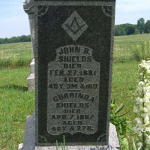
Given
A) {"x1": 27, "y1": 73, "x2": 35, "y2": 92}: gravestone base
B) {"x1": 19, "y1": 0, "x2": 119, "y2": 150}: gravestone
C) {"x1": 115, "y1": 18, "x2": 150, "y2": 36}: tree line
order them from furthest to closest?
{"x1": 115, "y1": 18, "x2": 150, "y2": 36}: tree line < {"x1": 27, "y1": 73, "x2": 35, "y2": 92}: gravestone base < {"x1": 19, "y1": 0, "x2": 119, "y2": 150}: gravestone

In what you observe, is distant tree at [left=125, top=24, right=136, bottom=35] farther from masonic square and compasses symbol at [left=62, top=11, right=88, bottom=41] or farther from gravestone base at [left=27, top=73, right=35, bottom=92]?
masonic square and compasses symbol at [left=62, top=11, right=88, bottom=41]

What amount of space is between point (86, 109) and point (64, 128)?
37 cm

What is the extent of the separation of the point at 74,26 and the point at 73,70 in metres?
0.52

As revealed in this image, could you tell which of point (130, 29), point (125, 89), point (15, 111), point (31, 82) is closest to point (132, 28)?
point (130, 29)

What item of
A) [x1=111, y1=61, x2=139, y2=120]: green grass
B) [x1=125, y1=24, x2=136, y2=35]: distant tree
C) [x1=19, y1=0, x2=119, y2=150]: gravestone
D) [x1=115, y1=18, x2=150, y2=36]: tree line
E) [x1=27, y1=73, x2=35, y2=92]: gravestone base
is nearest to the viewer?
[x1=19, y1=0, x2=119, y2=150]: gravestone

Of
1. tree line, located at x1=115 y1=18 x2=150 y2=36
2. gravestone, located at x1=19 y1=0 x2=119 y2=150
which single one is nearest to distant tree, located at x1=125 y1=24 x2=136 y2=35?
tree line, located at x1=115 y1=18 x2=150 y2=36

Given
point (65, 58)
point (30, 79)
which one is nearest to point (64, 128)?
point (65, 58)

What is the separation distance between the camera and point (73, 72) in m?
2.80

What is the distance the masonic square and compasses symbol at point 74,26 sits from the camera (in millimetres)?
2648

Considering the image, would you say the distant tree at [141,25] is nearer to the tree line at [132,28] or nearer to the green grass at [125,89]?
the tree line at [132,28]

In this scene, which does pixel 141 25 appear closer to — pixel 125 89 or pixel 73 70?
pixel 125 89

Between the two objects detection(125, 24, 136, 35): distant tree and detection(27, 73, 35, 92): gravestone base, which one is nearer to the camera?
detection(27, 73, 35, 92): gravestone base

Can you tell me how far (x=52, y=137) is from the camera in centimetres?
294

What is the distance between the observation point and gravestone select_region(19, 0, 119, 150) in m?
2.64
